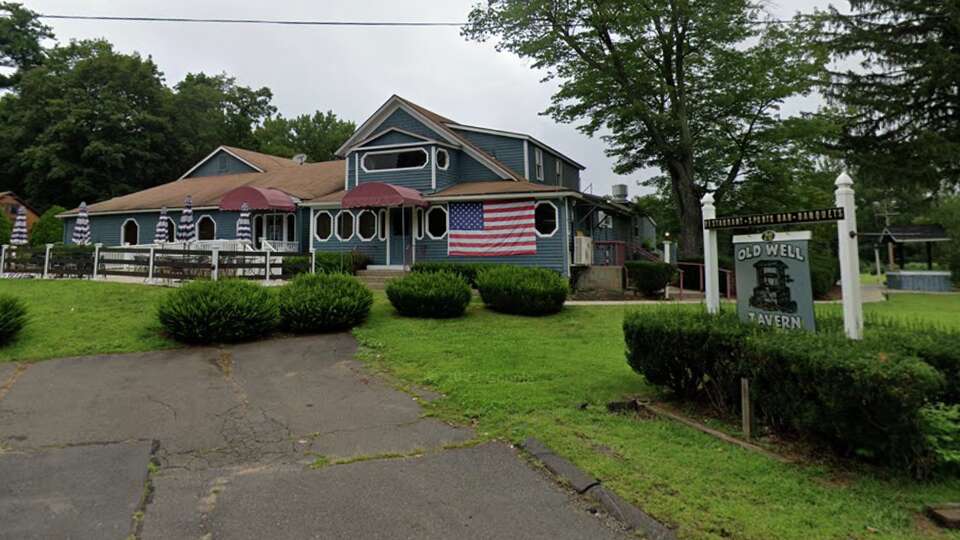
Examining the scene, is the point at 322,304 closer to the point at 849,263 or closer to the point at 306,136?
the point at 849,263

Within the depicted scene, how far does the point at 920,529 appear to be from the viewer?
9.46ft

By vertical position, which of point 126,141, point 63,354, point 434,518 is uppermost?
point 126,141

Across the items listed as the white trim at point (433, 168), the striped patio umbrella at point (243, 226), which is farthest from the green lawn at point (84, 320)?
the white trim at point (433, 168)

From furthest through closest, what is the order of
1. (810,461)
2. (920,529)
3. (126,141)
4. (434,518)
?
(126,141), (810,461), (434,518), (920,529)

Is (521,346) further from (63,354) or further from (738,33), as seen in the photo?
(738,33)

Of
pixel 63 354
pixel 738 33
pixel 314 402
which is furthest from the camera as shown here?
pixel 738 33

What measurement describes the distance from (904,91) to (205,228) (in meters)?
31.1

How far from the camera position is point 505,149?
2047cm

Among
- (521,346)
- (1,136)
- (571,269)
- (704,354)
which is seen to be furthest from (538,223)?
(1,136)

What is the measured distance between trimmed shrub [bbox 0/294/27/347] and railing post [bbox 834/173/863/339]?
11655mm

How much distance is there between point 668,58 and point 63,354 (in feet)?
71.9

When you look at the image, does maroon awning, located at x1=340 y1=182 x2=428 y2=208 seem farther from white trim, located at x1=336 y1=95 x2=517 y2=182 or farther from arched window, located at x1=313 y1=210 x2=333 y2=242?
white trim, located at x1=336 y1=95 x2=517 y2=182

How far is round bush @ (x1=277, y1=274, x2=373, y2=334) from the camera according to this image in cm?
942

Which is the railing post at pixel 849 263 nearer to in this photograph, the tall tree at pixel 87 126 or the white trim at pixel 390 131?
the white trim at pixel 390 131
